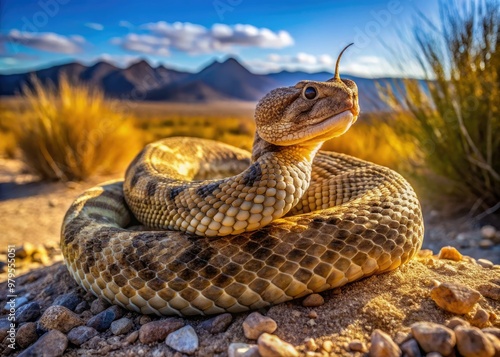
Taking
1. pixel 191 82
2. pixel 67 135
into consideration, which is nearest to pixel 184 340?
pixel 67 135

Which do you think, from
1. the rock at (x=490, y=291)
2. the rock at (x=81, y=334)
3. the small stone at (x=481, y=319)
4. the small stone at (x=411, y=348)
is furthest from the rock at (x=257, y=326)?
the rock at (x=490, y=291)

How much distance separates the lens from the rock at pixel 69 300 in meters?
3.56

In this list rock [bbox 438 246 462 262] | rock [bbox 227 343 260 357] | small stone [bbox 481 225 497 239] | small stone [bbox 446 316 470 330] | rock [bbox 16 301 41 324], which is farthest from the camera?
small stone [bbox 481 225 497 239]

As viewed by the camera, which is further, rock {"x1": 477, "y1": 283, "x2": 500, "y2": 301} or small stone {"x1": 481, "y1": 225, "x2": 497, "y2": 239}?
small stone {"x1": 481, "y1": 225, "x2": 497, "y2": 239}

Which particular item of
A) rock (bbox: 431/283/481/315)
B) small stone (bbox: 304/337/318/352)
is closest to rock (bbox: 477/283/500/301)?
rock (bbox: 431/283/481/315)

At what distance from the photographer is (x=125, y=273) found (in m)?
3.20

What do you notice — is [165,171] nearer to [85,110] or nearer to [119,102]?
[85,110]

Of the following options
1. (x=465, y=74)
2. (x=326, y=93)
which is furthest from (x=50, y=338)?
(x=465, y=74)

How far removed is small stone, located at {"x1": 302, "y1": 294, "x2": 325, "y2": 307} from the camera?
2.94 meters

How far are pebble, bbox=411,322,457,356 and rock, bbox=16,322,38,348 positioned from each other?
2666mm

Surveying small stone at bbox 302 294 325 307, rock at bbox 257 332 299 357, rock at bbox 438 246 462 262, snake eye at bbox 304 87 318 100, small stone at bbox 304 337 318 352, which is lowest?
rock at bbox 438 246 462 262

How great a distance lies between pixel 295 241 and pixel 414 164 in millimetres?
5774

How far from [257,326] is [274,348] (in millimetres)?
338

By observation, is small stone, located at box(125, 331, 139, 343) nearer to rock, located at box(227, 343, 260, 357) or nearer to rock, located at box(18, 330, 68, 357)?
rock, located at box(18, 330, 68, 357)
